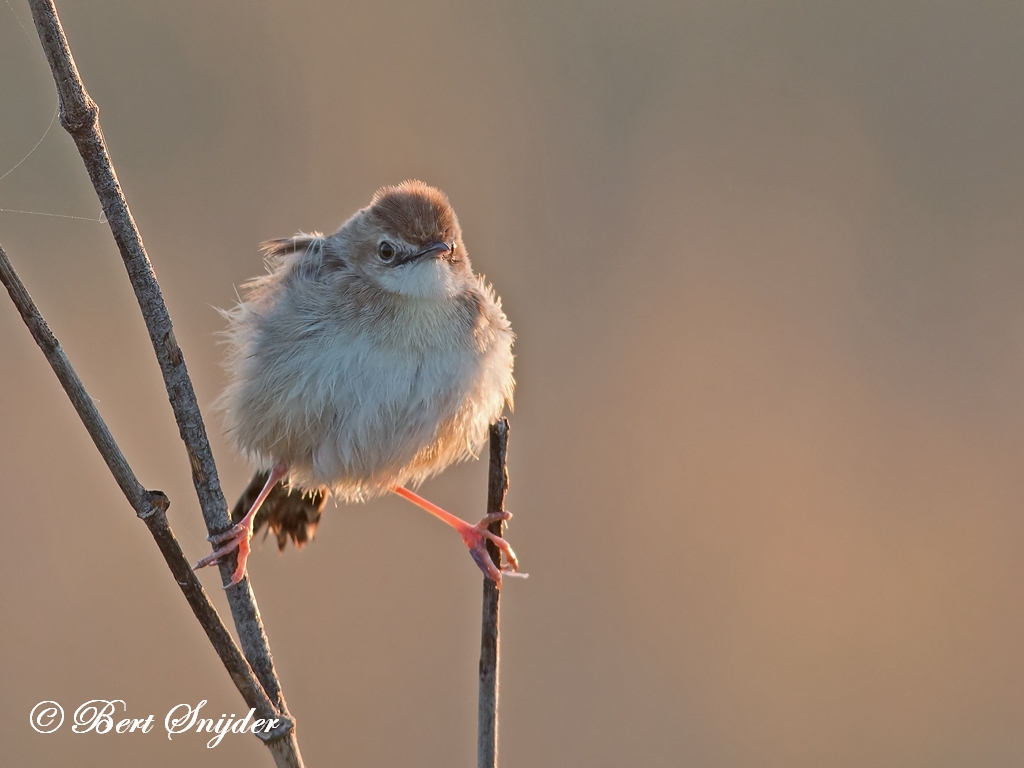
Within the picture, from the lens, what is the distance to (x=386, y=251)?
247 centimetres

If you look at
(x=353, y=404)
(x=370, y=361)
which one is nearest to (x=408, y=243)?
(x=370, y=361)

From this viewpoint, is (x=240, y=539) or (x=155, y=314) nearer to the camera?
(x=155, y=314)

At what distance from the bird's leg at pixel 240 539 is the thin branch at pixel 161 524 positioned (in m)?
0.20

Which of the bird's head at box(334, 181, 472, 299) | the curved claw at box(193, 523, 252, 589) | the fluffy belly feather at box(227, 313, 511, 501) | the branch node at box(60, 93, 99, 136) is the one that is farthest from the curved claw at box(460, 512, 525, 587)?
the branch node at box(60, 93, 99, 136)

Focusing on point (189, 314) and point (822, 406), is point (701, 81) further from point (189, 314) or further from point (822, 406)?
point (189, 314)

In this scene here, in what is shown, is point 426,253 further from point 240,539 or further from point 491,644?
point 491,644

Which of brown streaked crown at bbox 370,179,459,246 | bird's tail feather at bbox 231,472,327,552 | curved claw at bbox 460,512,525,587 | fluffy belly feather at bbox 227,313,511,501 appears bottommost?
bird's tail feather at bbox 231,472,327,552

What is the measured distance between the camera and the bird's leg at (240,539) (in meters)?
1.52

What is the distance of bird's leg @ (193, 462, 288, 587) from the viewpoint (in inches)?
Answer: 59.8

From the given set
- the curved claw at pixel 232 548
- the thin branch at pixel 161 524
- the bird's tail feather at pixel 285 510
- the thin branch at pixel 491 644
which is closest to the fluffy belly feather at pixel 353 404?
the bird's tail feather at pixel 285 510

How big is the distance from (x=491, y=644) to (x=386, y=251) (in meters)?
1.25

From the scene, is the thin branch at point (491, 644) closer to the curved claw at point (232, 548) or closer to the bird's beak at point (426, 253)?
the curved claw at point (232, 548)

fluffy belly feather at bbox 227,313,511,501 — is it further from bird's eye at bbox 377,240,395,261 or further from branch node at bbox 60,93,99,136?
branch node at bbox 60,93,99,136

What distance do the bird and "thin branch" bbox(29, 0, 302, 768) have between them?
0.81 metres
